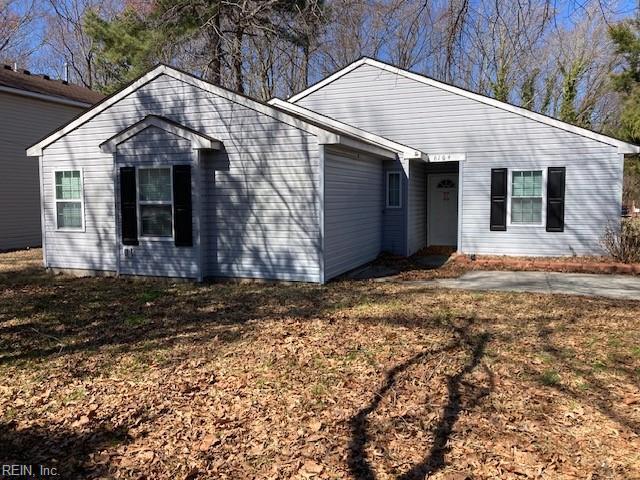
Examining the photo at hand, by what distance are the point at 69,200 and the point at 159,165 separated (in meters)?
2.45

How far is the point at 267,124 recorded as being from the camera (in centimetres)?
909

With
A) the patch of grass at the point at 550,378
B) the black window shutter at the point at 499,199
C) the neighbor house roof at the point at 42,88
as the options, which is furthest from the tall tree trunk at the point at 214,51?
the patch of grass at the point at 550,378

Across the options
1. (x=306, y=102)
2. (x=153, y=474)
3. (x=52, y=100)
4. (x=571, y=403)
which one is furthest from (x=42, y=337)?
(x=52, y=100)

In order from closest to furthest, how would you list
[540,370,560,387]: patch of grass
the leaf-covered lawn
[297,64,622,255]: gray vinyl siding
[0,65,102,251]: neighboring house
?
the leaf-covered lawn < [540,370,560,387]: patch of grass < [297,64,622,255]: gray vinyl siding < [0,65,102,251]: neighboring house

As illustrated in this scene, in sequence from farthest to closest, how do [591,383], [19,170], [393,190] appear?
[19,170] → [393,190] → [591,383]

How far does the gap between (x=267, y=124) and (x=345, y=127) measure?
14.9ft

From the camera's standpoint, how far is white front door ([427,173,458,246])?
14.8 m

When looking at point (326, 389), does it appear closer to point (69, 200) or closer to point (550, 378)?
point (550, 378)

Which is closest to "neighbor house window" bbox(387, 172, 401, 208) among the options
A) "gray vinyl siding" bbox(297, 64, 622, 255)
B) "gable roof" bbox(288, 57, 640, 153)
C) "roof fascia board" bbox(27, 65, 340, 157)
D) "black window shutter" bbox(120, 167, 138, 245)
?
"gray vinyl siding" bbox(297, 64, 622, 255)

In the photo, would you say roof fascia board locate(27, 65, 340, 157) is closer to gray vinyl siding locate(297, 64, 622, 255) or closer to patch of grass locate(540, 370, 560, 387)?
gray vinyl siding locate(297, 64, 622, 255)

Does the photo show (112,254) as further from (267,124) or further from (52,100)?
(52,100)

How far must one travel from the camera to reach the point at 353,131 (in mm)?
13117

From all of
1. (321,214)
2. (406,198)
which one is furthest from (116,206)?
(406,198)

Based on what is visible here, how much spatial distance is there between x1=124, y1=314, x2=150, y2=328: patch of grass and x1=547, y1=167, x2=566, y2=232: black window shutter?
9219 millimetres
